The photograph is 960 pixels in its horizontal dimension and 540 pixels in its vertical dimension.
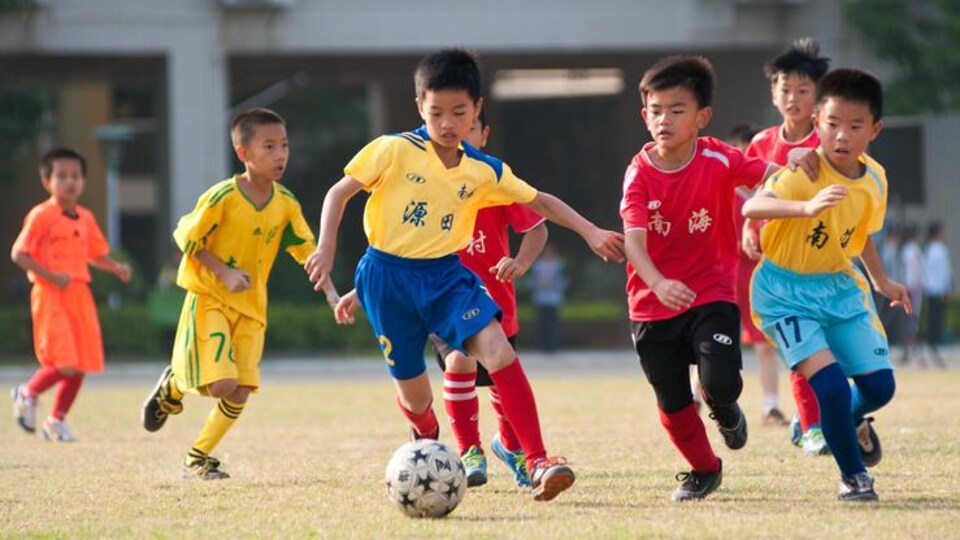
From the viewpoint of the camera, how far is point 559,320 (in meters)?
31.5

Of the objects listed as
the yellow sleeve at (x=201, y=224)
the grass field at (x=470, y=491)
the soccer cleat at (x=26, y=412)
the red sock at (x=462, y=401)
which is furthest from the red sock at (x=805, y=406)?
the soccer cleat at (x=26, y=412)

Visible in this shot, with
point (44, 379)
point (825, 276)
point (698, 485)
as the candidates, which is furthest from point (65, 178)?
point (825, 276)

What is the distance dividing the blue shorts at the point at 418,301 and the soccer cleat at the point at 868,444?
6.37 ft

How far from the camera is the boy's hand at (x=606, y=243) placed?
7.78m

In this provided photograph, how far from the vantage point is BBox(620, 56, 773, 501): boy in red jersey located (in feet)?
25.9

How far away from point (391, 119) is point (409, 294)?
30750 millimetres

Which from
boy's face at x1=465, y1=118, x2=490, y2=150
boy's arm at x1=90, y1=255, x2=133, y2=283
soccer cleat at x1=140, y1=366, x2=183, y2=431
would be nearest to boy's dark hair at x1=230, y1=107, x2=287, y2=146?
boy's face at x1=465, y1=118, x2=490, y2=150

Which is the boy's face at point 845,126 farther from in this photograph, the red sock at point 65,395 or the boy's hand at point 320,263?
the red sock at point 65,395

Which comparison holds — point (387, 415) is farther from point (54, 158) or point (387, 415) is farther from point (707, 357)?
point (707, 357)

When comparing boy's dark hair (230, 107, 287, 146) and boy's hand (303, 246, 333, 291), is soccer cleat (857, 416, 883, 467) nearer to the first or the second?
boy's hand (303, 246, 333, 291)

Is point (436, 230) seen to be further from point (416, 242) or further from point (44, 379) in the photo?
point (44, 379)

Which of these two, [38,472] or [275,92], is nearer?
[38,472]

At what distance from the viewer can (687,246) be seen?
803 centimetres

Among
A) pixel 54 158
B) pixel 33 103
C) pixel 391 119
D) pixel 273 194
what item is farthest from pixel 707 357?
pixel 391 119
